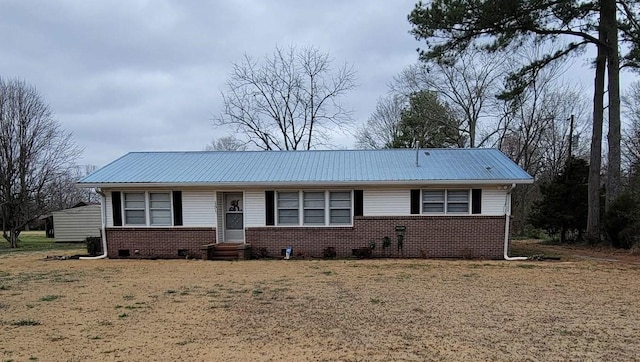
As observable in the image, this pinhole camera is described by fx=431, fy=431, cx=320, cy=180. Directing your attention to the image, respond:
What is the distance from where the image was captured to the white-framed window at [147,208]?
44.3 feet

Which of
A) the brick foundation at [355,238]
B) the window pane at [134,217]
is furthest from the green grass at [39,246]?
the brick foundation at [355,238]

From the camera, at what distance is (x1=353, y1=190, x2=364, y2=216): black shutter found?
13023 mm

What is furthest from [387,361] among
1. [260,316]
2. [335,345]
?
[260,316]

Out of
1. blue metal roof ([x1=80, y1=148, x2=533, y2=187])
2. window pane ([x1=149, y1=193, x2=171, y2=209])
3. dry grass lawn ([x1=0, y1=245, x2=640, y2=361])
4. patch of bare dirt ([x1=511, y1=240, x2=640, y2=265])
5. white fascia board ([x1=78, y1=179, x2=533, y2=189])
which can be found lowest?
patch of bare dirt ([x1=511, y1=240, x2=640, y2=265])

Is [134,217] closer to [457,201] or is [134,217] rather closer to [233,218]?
[233,218]

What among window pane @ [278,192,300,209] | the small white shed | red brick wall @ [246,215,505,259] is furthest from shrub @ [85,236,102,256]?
the small white shed

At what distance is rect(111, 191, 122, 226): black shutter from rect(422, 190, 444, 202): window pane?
9.42m

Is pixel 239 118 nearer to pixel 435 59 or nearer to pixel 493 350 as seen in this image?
pixel 435 59

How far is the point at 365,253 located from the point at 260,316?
7161mm

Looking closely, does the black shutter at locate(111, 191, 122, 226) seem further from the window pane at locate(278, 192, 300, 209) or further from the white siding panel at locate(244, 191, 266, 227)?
the window pane at locate(278, 192, 300, 209)

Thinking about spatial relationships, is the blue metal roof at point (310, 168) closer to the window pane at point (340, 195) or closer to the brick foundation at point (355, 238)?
the window pane at point (340, 195)

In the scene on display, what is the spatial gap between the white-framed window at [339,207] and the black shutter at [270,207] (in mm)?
1760

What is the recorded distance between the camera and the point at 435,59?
50.8 feet

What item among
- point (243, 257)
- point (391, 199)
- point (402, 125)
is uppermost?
point (402, 125)
